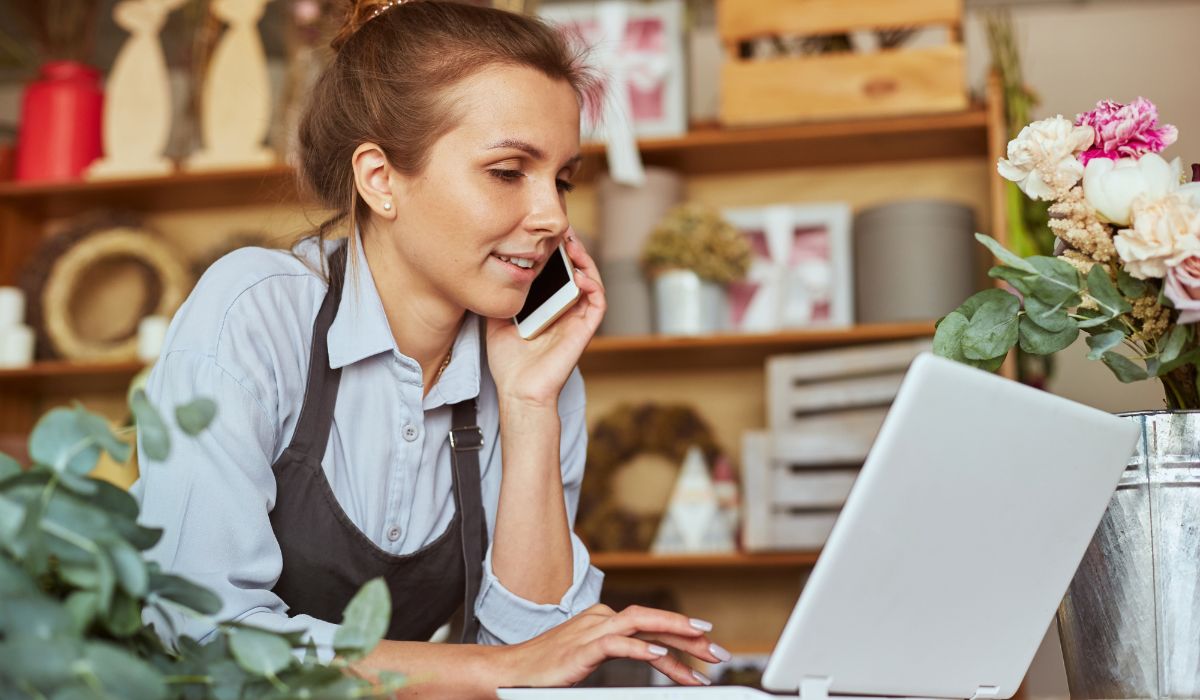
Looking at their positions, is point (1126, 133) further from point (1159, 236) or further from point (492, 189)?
point (492, 189)

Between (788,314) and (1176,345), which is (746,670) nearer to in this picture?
(788,314)

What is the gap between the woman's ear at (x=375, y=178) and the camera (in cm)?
156

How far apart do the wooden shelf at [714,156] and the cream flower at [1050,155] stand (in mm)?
1854

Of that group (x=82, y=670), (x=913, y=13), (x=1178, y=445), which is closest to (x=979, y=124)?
(x=913, y=13)

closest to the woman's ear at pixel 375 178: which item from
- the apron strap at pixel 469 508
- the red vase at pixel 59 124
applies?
the apron strap at pixel 469 508

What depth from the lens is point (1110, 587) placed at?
0.98 metres

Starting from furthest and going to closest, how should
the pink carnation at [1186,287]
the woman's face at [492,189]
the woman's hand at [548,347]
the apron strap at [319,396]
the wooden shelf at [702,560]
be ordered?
1. the wooden shelf at [702,560]
2. the woman's hand at [548,347]
3. the woman's face at [492,189]
4. the apron strap at [319,396]
5. the pink carnation at [1186,287]

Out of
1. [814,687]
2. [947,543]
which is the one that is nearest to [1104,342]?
[947,543]

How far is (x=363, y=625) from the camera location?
29.0 inches

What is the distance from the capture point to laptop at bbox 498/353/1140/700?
0.78 meters

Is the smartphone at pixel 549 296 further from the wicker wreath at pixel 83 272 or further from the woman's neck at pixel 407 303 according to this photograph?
the wicker wreath at pixel 83 272

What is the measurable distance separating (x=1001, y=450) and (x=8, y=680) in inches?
24.1

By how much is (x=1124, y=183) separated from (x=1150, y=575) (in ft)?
1.00

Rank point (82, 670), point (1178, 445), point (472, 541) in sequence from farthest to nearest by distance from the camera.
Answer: point (472, 541), point (1178, 445), point (82, 670)
